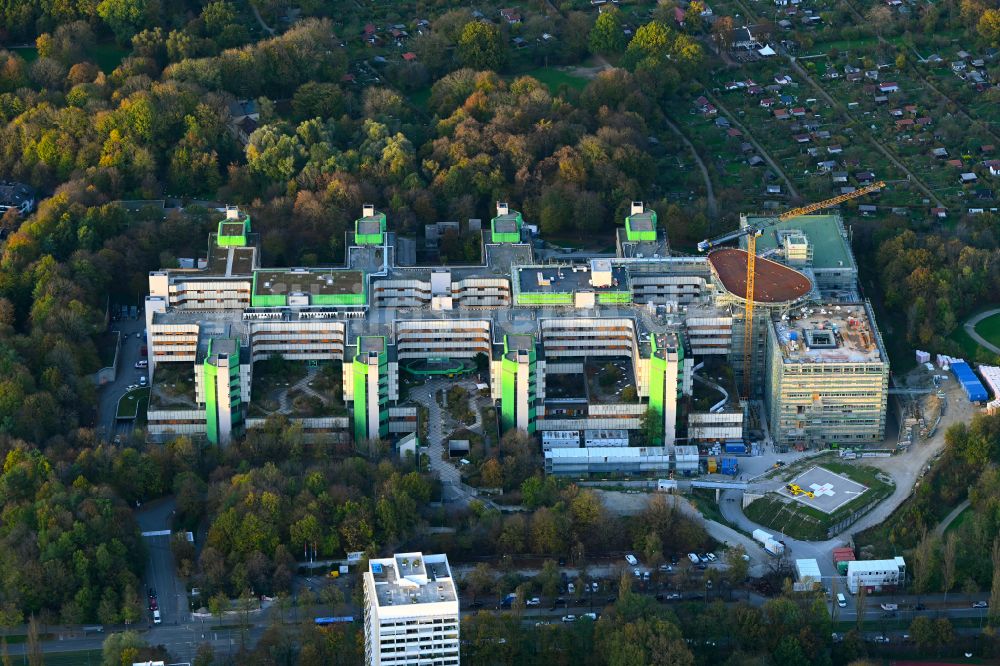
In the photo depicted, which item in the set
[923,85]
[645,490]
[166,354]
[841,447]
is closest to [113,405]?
[166,354]

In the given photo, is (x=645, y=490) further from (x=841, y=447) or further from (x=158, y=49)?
(x=158, y=49)

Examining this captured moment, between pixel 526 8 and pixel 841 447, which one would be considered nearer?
pixel 841 447

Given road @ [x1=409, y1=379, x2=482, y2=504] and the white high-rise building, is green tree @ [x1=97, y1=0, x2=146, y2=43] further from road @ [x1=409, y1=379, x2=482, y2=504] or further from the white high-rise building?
the white high-rise building

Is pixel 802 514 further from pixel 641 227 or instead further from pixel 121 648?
pixel 121 648

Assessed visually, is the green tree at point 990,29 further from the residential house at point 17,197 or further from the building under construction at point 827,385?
the residential house at point 17,197

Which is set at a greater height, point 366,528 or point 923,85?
point 923,85

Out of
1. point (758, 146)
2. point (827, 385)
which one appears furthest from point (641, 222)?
point (758, 146)
